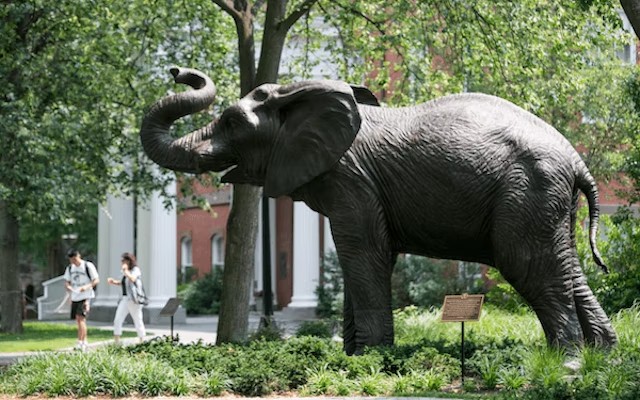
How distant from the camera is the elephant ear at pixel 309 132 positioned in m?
12.3

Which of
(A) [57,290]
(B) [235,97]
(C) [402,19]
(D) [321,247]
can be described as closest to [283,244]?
(D) [321,247]

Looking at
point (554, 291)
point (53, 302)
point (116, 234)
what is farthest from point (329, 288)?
point (554, 291)

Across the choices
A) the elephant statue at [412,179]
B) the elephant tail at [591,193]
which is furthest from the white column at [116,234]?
the elephant tail at [591,193]

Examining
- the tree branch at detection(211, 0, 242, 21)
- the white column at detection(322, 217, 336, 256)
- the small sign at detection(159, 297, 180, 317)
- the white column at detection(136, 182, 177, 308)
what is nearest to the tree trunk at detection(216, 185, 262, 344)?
the small sign at detection(159, 297, 180, 317)

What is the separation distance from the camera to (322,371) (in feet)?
38.5

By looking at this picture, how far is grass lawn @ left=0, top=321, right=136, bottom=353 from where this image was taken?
22.5m

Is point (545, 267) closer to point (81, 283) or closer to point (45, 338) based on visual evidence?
point (81, 283)

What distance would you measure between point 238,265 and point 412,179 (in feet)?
17.1

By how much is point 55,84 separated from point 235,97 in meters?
3.60

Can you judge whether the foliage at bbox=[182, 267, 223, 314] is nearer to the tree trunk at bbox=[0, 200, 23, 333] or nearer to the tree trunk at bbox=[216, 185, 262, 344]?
the tree trunk at bbox=[0, 200, 23, 333]

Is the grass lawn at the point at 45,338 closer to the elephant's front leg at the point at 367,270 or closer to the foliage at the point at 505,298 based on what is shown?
the foliage at the point at 505,298

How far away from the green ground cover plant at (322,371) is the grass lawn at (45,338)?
9.48 meters

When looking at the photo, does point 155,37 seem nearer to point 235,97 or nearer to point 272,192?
point 235,97

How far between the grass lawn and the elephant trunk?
998cm
